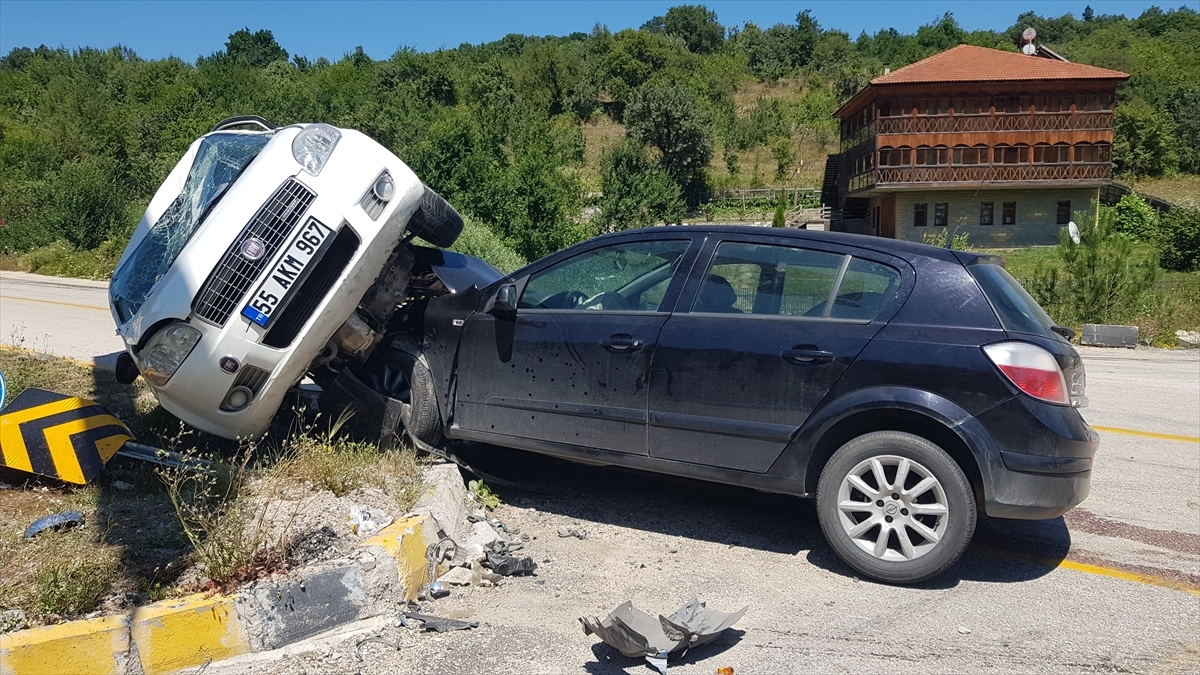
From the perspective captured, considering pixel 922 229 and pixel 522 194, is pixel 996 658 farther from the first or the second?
pixel 922 229

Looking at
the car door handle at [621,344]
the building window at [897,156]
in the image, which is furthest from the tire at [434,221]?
the building window at [897,156]

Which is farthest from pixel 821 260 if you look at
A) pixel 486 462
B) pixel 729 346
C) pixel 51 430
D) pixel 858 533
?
pixel 51 430

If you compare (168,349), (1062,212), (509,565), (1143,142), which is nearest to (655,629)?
(509,565)

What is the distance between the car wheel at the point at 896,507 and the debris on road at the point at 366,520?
2.23 metres

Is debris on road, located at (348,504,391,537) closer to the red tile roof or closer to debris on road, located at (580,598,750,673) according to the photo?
debris on road, located at (580,598,750,673)

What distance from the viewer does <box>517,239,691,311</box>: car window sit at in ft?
17.0

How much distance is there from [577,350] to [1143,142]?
73.7 metres

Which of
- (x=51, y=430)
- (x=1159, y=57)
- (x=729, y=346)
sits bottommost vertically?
(x=51, y=430)

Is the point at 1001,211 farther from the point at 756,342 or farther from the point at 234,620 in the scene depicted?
the point at 234,620

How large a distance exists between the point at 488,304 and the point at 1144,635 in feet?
12.5

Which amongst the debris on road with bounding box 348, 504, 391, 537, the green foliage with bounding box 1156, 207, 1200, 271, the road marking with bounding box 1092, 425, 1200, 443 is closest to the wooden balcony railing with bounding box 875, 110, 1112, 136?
the green foliage with bounding box 1156, 207, 1200, 271

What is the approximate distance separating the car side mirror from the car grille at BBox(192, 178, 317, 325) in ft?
3.99

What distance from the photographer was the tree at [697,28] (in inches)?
4751

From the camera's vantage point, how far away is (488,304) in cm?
557
